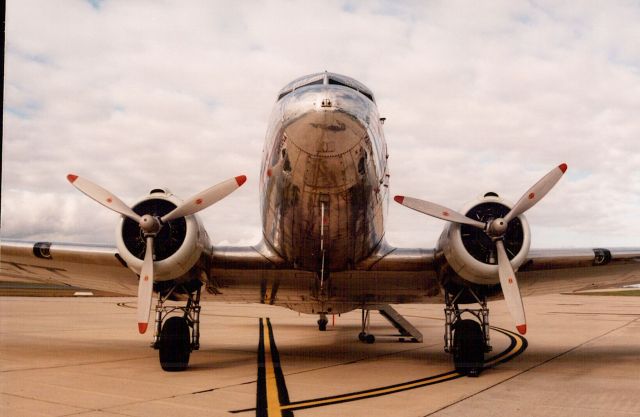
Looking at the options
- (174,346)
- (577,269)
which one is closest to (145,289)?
(174,346)

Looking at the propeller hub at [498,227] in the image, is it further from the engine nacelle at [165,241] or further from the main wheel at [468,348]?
the engine nacelle at [165,241]

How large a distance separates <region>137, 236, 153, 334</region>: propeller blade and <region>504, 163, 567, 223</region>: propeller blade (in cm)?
622

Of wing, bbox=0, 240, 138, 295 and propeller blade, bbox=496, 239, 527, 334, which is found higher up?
wing, bbox=0, 240, 138, 295

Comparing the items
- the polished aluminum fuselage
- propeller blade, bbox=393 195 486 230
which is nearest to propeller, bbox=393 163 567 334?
propeller blade, bbox=393 195 486 230

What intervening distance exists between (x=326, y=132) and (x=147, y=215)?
3669 mm

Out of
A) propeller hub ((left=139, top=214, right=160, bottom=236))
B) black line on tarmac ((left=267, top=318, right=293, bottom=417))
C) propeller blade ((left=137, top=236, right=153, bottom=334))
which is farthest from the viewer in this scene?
propeller hub ((left=139, top=214, right=160, bottom=236))

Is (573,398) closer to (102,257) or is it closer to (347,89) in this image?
(347,89)

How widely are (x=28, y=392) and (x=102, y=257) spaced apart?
3499 mm

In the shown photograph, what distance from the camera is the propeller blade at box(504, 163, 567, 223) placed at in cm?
1001

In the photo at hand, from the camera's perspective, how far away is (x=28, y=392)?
26.3 ft

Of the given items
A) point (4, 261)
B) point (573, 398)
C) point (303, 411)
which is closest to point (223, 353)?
point (4, 261)

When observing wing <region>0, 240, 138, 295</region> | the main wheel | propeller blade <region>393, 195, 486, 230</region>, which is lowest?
the main wheel

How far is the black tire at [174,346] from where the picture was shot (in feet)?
33.8

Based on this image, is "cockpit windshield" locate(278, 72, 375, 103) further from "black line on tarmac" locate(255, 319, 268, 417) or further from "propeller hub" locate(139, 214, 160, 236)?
"black line on tarmac" locate(255, 319, 268, 417)
